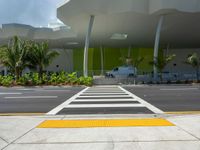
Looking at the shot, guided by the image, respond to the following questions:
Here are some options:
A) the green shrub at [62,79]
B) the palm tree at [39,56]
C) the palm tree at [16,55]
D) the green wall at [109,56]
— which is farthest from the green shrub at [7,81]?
the green wall at [109,56]

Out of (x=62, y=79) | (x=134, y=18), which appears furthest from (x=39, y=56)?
(x=134, y=18)

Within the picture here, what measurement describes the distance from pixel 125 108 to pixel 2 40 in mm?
44456

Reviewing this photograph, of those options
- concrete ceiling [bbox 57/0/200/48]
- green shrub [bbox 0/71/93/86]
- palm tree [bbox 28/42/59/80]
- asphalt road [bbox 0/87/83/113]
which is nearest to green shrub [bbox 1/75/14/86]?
green shrub [bbox 0/71/93/86]

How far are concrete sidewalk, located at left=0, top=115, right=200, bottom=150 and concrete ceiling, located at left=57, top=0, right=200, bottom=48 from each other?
85.0 feet

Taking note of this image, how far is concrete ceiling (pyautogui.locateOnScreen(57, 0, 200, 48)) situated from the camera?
107 ft

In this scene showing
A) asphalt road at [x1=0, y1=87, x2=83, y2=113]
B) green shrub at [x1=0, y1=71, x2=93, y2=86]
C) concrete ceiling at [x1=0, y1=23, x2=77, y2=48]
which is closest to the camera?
asphalt road at [x1=0, y1=87, x2=83, y2=113]

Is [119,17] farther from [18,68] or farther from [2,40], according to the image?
[2,40]

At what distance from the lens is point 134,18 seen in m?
37.3

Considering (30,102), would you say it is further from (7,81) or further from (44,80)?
(7,81)

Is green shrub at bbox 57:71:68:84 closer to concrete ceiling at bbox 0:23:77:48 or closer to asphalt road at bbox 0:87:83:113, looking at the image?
asphalt road at bbox 0:87:83:113

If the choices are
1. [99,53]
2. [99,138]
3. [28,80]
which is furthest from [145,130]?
[99,53]

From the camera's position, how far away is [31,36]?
49.9 m

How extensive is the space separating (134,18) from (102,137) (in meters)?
32.2

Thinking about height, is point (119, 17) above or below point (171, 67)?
above
